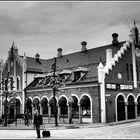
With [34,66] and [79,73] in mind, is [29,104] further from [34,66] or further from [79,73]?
[79,73]

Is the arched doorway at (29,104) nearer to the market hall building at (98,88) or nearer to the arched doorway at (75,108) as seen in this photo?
the market hall building at (98,88)

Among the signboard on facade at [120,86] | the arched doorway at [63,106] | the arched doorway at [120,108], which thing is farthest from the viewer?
the arched doorway at [63,106]

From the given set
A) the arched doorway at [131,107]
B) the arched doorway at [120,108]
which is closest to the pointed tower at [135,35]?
the arched doorway at [131,107]

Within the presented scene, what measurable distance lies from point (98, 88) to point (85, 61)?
9371 millimetres

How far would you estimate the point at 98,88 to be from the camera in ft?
108

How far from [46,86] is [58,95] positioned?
2.87m

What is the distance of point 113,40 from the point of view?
42844 mm

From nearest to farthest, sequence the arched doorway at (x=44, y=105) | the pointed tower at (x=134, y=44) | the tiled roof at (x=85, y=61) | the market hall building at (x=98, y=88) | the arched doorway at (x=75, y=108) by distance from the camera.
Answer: the market hall building at (x=98, y=88), the arched doorway at (x=75, y=108), the tiled roof at (x=85, y=61), the pointed tower at (x=134, y=44), the arched doorway at (x=44, y=105)

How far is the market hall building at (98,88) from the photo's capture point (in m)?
33.3

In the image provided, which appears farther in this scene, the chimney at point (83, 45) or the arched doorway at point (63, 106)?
the chimney at point (83, 45)

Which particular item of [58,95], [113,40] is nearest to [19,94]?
[58,95]

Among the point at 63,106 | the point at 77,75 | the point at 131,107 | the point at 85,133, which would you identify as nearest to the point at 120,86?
the point at 131,107

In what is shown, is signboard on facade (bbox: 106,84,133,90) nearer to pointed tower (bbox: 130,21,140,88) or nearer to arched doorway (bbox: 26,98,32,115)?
pointed tower (bbox: 130,21,140,88)

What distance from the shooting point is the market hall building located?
3331cm
